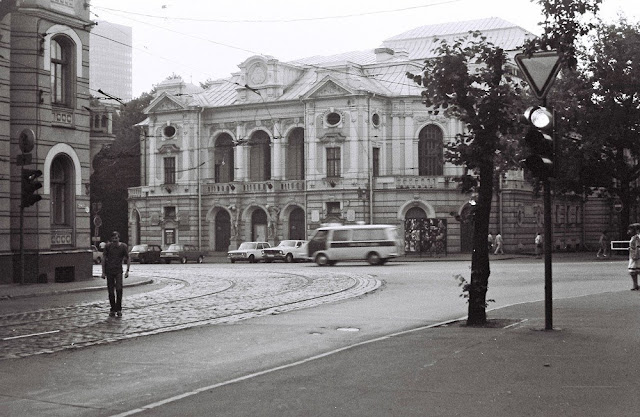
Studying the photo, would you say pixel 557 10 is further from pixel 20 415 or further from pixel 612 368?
pixel 20 415

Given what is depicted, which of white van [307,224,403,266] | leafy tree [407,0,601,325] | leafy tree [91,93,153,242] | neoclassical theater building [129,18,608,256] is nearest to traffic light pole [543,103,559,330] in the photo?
leafy tree [407,0,601,325]

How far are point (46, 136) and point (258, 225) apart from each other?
3782cm

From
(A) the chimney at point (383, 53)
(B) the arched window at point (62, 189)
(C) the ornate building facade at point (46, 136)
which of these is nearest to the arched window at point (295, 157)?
(A) the chimney at point (383, 53)

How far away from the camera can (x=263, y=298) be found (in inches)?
925

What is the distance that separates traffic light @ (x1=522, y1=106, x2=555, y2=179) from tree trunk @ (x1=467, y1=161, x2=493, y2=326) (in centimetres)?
121

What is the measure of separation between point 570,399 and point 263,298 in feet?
49.5

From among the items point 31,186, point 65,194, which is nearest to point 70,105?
point 65,194

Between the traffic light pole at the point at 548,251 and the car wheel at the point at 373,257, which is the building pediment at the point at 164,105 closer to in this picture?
the car wheel at the point at 373,257

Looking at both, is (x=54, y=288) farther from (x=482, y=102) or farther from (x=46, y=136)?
(x=482, y=102)

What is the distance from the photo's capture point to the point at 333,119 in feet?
212

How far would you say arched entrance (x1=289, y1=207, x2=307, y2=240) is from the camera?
2613 inches

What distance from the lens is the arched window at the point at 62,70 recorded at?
31.8 meters

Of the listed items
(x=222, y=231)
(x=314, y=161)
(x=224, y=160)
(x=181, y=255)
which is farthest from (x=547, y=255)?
(x=224, y=160)

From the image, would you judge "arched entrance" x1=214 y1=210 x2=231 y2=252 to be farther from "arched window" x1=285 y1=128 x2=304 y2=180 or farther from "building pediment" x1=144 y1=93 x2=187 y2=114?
"building pediment" x1=144 y1=93 x2=187 y2=114
